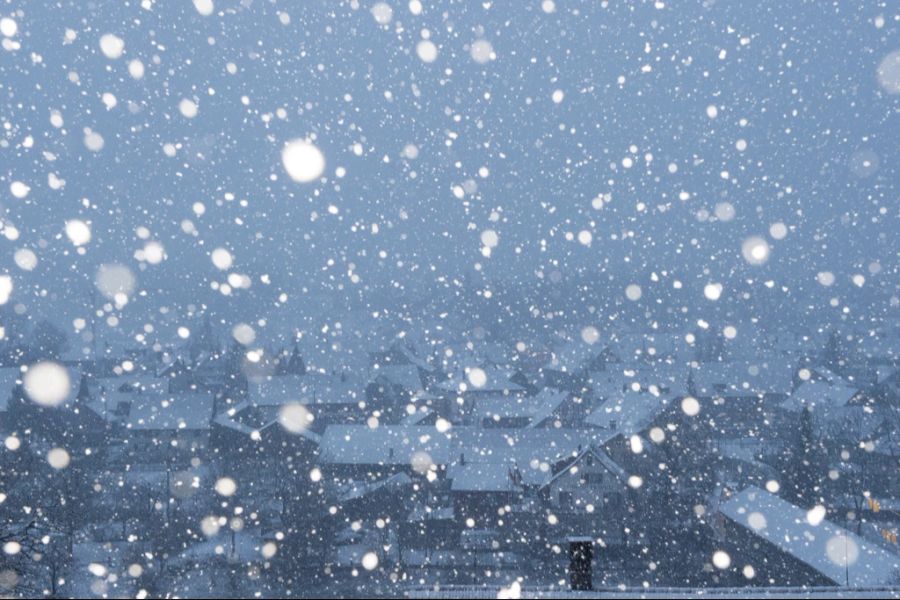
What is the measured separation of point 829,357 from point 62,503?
4548 cm

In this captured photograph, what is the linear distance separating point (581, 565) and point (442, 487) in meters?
14.4

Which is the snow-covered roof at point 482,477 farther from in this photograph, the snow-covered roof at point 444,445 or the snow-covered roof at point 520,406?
the snow-covered roof at point 520,406

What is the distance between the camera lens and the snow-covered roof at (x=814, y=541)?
12391mm

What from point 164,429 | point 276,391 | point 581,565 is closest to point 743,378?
point 276,391

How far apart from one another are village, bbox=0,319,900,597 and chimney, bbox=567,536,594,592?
0.61 metres

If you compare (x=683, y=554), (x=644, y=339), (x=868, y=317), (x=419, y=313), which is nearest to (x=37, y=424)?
(x=683, y=554)

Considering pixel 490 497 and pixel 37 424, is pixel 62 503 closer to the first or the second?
pixel 37 424

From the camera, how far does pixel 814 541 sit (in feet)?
44.9

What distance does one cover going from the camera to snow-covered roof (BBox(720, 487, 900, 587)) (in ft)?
40.7

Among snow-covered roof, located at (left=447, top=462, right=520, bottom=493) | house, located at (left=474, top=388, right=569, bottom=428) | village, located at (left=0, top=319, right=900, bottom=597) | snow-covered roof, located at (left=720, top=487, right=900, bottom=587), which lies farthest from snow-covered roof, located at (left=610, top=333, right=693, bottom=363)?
snow-covered roof, located at (left=720, top=487, right=900, bottom=587)

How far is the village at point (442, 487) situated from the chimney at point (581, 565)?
61cm

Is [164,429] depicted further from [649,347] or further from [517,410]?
[649,347]

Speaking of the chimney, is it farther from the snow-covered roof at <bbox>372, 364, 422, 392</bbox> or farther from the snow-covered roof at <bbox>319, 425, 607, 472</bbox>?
the snow-covered roof at <bbox>372, 364, 422, 392</bbox>

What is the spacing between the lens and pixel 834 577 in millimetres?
12391
